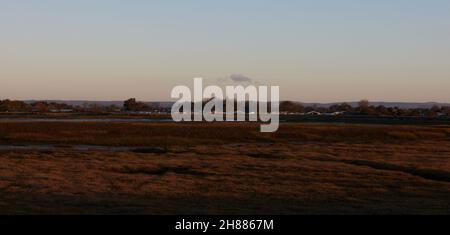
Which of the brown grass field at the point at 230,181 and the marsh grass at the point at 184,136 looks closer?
the brown grass field at the point at 230,181

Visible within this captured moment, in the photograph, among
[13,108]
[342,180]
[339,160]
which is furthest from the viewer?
[13,108]

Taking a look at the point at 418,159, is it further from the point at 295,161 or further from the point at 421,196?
the point at 421,196

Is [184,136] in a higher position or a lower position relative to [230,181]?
higher

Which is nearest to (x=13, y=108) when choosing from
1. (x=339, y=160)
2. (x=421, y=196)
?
(x=339, y=160)

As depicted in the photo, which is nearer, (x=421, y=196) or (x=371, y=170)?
(x=421, y=196)

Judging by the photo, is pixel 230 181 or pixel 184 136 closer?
pixel 230 181

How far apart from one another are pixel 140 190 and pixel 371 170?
439 inches

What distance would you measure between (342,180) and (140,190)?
7781 millimetres

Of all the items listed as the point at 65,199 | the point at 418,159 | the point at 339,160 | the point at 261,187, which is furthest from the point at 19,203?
the point at 418,159

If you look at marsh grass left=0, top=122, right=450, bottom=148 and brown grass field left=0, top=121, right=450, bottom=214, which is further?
marsh grass left=0, top=122, right=450, bottom=148
